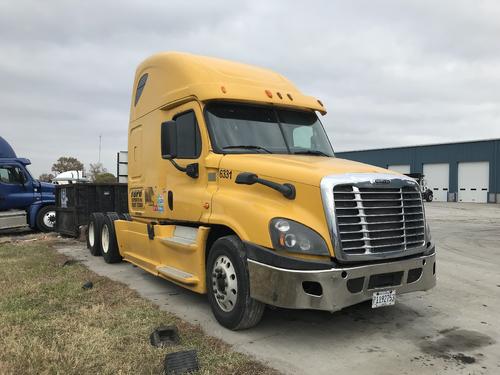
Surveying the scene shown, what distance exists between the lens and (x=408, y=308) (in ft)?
19.4

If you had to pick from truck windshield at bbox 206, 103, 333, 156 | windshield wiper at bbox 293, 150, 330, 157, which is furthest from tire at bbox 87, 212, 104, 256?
windshield wiper at bbox 293, 150, 330, 157

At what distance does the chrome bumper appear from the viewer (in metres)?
4.36

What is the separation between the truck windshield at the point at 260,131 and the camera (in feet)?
18.8

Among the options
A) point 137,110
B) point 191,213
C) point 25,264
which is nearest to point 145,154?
point 137,110

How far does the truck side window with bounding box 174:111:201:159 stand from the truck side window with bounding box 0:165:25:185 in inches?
473

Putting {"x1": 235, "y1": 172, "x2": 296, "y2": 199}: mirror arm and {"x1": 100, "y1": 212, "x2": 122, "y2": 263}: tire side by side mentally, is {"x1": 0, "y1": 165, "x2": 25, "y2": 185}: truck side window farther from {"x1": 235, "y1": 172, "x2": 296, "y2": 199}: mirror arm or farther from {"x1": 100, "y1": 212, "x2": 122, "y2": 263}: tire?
{"x1": 235, "y1": 172, "x2": 296, "y2": 199}: mirror arm

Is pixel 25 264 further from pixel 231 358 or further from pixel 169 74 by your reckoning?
pixel 231 358

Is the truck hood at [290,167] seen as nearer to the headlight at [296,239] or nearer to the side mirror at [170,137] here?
the headlight at [296,239]

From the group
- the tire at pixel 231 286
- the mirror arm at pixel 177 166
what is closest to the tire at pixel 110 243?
the mirror arm at pixel 177 166

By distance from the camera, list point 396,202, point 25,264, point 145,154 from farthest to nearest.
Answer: point 25,264 → point 145,154 → point 396,202

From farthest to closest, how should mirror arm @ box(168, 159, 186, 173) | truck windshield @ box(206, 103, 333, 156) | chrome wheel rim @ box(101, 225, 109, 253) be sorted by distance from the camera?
chrome wheel rim @ box(101, 225, 109, 253) < mirror arm @ box(168, 159, 186, 173) < truck windshield @ box(206, 103, 333, 156)

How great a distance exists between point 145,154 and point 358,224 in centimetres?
429

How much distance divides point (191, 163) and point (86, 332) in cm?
231

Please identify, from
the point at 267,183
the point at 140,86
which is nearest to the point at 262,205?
the point at 267,183
